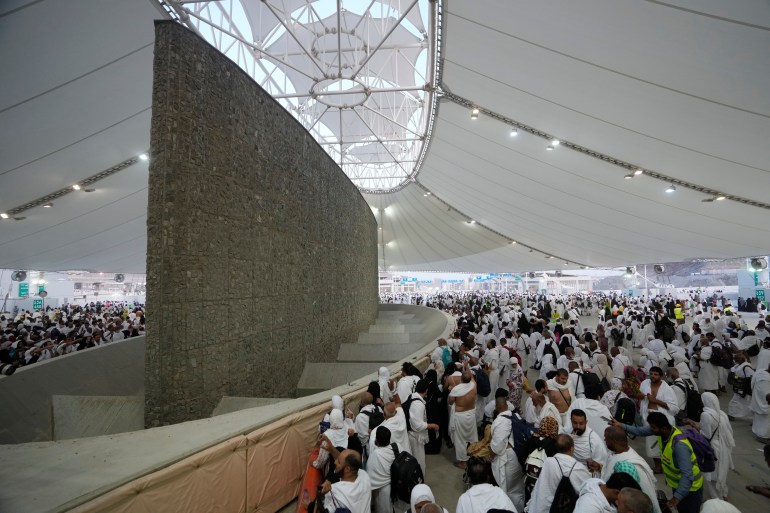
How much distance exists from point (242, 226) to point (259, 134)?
5.34 ft

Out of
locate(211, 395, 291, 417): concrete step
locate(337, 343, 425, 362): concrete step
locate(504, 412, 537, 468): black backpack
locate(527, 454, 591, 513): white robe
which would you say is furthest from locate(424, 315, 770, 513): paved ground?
locate(337, 343, 425, 362): concrete step

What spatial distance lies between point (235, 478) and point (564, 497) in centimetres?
266

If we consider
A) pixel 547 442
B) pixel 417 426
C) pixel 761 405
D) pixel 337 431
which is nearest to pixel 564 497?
pixel 547 442

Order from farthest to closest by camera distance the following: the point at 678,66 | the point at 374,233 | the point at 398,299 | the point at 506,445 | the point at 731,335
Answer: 1. the point at 398,299
2. the point at 374,233
3. the point at 731,335
4. the point at 678,66
5. the point at 506,445

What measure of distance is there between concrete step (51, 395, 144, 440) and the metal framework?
8361 millimetres

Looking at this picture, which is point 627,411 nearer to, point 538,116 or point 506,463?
point 506,463

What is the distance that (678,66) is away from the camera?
5.39 meters

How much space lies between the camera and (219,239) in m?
4.95

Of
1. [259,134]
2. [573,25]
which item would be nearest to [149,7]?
[259,134]

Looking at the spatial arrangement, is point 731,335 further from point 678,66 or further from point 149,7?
point 149,7

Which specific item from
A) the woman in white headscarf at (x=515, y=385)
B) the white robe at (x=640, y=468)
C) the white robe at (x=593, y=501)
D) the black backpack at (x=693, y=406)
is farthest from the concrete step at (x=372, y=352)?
the white robe at (x=593, y=501)

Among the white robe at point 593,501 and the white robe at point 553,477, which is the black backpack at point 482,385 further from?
the white robe at point 593,501

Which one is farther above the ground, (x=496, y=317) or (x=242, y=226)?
(x=242, y=226)

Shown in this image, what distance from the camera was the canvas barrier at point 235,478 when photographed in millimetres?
2502
